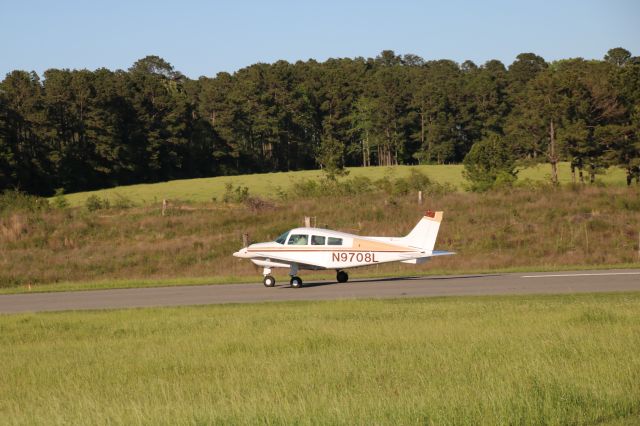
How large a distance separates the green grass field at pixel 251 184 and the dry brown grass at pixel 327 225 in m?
27.7

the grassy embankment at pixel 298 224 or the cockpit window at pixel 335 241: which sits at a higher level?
the cockpit window at pixel 335 241

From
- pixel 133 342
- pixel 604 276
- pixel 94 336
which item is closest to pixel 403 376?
pixel 133 342

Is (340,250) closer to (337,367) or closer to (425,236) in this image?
(425,236)

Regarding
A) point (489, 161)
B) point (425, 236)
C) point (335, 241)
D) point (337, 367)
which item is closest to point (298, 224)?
point (335, 241)

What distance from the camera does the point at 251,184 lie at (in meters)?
94.9

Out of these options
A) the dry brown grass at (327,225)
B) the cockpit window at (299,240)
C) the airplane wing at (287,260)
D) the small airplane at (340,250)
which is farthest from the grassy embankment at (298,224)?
the cockpit window at (299,240)

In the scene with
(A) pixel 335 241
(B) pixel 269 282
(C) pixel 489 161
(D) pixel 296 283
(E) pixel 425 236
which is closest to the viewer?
(E) pixel 425 236

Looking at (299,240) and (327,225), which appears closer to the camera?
(299,240)

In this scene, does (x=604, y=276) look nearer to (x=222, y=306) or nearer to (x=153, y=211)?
(x=222, y=306)

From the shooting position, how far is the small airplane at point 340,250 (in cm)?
2678

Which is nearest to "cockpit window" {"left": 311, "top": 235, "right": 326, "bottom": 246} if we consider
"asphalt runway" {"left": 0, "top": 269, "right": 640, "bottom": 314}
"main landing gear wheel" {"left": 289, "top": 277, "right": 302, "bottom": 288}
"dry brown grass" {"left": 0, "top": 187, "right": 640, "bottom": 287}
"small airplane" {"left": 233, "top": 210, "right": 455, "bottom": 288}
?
"small airplane" {"left": 233, "top": 210, "right": 455, "bottom": 288}

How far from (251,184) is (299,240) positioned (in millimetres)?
67017

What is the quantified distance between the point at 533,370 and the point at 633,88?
248 feet

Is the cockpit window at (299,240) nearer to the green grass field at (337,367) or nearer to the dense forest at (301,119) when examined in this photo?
the green grass field at (337,367)
